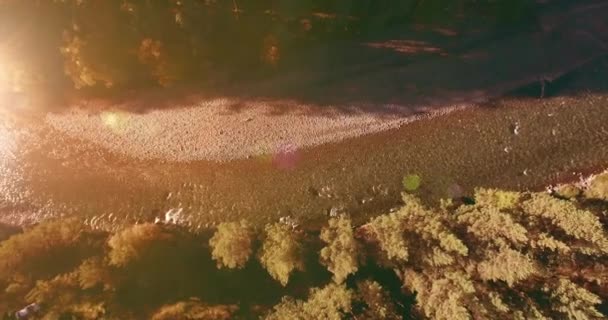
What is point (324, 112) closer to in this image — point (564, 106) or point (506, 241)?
point (506, 241)

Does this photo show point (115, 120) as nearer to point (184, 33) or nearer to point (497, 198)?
point (184, 33)

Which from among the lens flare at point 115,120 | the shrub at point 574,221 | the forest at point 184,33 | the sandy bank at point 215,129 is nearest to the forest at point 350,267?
the shrub at point 574,221

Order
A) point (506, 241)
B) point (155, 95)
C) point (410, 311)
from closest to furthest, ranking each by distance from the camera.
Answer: point (506, 241) < point (410, 311) < point (155, 95)

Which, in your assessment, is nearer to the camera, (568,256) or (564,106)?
(568,256)

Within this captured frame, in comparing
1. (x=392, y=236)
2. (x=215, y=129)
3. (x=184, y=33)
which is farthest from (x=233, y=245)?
(x=184, y=33)

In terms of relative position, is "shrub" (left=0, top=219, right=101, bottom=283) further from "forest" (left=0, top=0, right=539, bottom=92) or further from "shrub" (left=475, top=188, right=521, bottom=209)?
"shrub" (left=475, top=188, right=521, bottom=209)

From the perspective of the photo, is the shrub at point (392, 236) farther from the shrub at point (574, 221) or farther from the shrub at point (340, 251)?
the shrub at point (574, 221)

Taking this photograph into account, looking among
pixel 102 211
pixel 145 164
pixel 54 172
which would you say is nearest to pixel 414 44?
pixel 145 164
